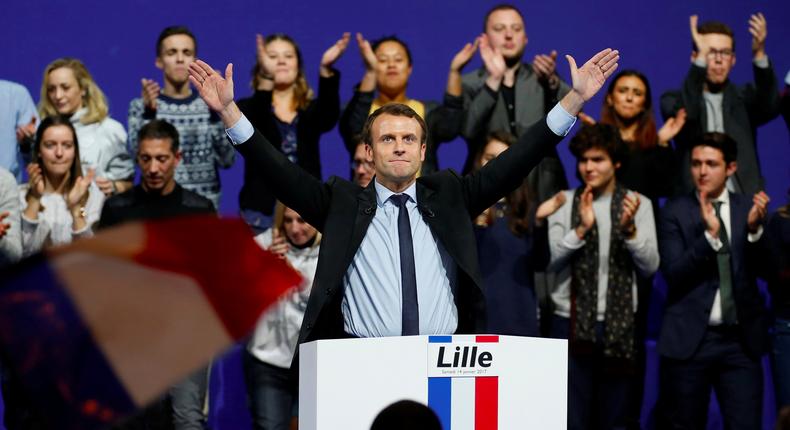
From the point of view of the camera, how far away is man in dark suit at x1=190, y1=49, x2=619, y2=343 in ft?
15.0

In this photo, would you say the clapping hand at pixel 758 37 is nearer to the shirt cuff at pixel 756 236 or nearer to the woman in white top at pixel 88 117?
the shirt cuff at pixel 756 236

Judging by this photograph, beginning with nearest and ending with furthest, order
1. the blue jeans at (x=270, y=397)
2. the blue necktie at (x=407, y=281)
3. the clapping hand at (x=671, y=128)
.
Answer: the blue necktie at (x=407, y=281)
the blue jeans at (x=270, y=397)
the clapping hand at (x=671, y=128)

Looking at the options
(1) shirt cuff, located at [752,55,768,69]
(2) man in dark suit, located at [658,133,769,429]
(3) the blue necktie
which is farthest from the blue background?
(3) the blue necktie

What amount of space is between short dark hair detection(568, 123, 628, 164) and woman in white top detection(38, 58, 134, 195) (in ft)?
7.97

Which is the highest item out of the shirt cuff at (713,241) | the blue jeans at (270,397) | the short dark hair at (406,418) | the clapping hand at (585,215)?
the clapping hand at (585,215)

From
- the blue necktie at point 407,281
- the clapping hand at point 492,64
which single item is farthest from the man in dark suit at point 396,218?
the clapping hand at point 492,64

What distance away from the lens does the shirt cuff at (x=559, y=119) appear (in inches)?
185

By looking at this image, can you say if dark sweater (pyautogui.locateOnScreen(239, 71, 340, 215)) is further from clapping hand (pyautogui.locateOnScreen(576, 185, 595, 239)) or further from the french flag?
the french flag

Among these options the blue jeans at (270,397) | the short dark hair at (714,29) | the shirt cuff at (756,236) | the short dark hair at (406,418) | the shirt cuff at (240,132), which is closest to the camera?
the short dark hair at (406,418)

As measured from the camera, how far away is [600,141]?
23.1 feet

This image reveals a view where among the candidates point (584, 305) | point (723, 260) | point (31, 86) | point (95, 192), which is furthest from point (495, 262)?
point (31, 86)

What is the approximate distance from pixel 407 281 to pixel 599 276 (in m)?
2.56

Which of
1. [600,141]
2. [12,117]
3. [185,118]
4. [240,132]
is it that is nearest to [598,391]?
[600,141]

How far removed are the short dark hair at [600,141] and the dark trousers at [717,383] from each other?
1.02m
